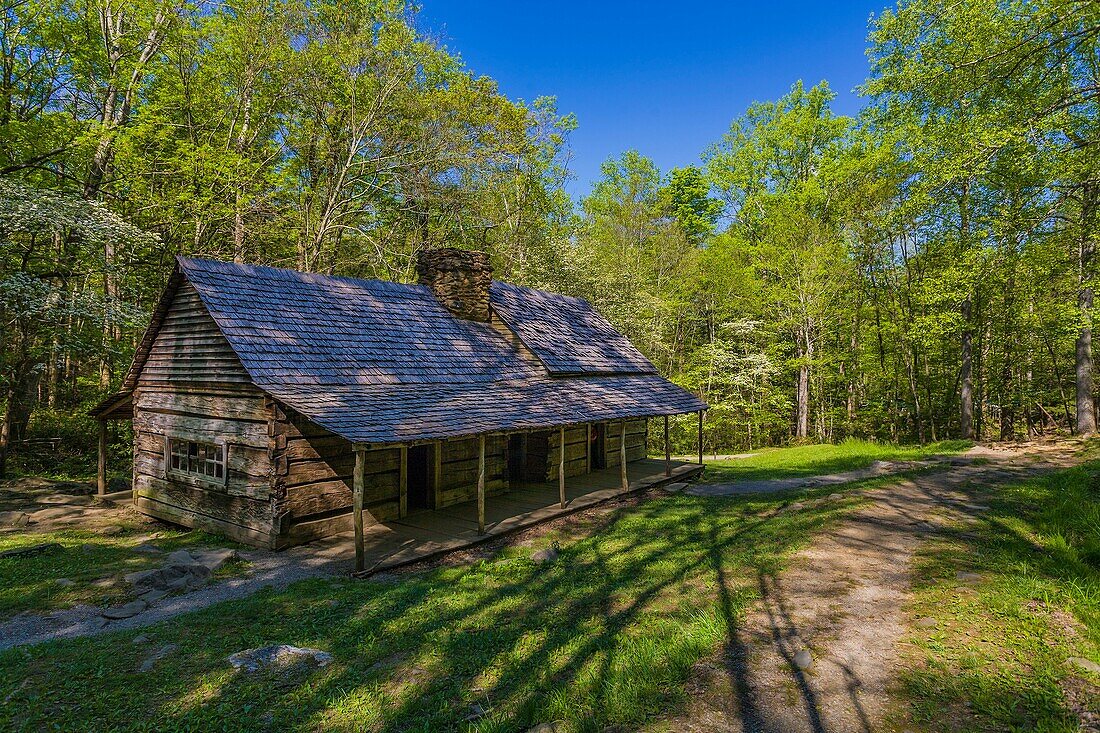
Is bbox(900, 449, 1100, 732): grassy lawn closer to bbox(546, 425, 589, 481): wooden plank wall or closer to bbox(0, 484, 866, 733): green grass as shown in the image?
bbox(0, 484, 866, 733): green grass

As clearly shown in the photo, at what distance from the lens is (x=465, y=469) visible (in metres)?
12.5

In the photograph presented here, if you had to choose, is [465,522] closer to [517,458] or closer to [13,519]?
[517,458]

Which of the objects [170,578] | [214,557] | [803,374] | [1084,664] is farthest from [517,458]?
[803,374]

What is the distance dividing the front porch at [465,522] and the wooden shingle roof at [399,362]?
2.09 meters

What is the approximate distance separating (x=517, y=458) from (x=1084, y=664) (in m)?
11.9

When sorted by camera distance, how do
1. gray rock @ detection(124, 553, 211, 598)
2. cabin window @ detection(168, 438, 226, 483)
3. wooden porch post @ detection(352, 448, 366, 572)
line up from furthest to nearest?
1. cabin window @ detection(168, 438, 226, 483)
2. wooden porch post @ detection(352, 448, 366, 572)
3. gray rock @ detection(124, 553, 211, 598)

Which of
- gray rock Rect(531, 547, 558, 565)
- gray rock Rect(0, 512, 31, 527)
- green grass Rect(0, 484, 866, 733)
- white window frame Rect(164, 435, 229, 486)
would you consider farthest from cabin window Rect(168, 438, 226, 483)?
gray rock Rect(531, 547, 558, 565)

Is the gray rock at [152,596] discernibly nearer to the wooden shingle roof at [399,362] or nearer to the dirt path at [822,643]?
the wooden shingle roof at [399,362]

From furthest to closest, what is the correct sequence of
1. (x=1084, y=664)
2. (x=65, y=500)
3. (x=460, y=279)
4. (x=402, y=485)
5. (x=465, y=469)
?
(x=460, y=279)
(x=65, y=500)
(x=465, y=469)
(x=402, y=485)
(x=1084, y=664)

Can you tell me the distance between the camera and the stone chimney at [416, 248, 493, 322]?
14.8m

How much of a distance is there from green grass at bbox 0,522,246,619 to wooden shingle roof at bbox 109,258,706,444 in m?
3.20

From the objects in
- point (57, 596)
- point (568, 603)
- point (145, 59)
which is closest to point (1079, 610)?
point (568, 603)

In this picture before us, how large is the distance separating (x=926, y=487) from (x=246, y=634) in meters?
13.7

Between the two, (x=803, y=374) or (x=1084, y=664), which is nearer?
(x=1084, y=664)
